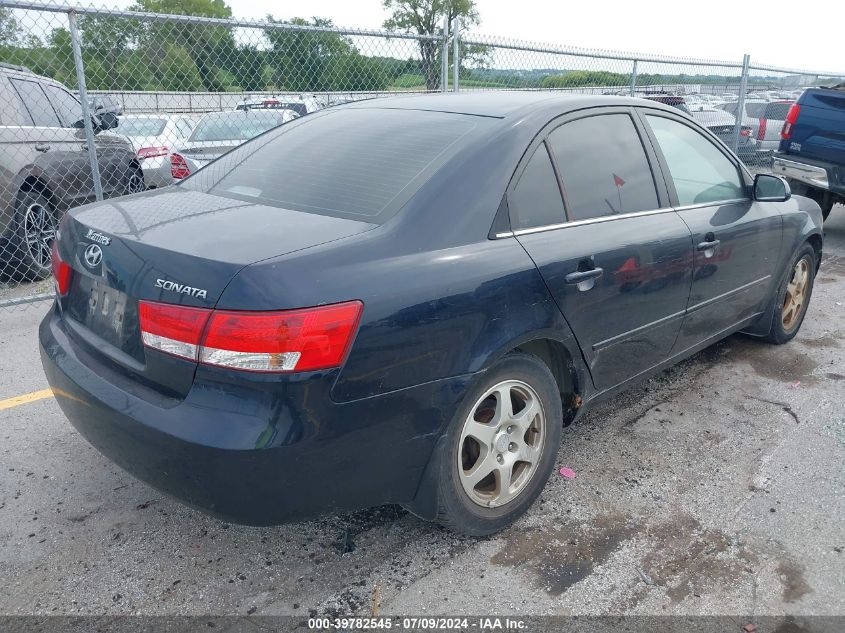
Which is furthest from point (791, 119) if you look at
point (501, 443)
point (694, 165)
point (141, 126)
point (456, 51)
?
point (141, 126)

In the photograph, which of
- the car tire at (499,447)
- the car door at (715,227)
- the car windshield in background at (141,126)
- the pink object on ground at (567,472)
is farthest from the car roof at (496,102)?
the car windshield in background at (141,126)

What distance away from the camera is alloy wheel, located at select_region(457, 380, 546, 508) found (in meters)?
2.56

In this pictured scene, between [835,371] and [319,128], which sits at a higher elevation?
[319,128]

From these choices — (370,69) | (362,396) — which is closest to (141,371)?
(362,396)

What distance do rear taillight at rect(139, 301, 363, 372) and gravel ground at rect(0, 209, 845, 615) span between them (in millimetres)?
907

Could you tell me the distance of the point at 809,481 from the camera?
3176 millimetres

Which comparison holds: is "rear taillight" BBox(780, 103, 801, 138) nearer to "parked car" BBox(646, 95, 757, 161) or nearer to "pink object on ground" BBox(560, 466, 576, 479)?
"parked car" BBox(646, 95, 757, 161)

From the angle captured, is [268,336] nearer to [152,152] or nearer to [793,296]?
[793,296]

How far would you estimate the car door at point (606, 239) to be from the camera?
2742 mm

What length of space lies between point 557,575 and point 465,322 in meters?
1.00

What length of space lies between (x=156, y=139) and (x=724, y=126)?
9511 mm

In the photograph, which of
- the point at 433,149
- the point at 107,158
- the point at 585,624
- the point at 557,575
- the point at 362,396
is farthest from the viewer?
the point at 107,158

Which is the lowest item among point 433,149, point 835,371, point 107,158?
point 835,371

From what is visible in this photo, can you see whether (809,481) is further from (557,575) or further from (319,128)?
(319,128)
